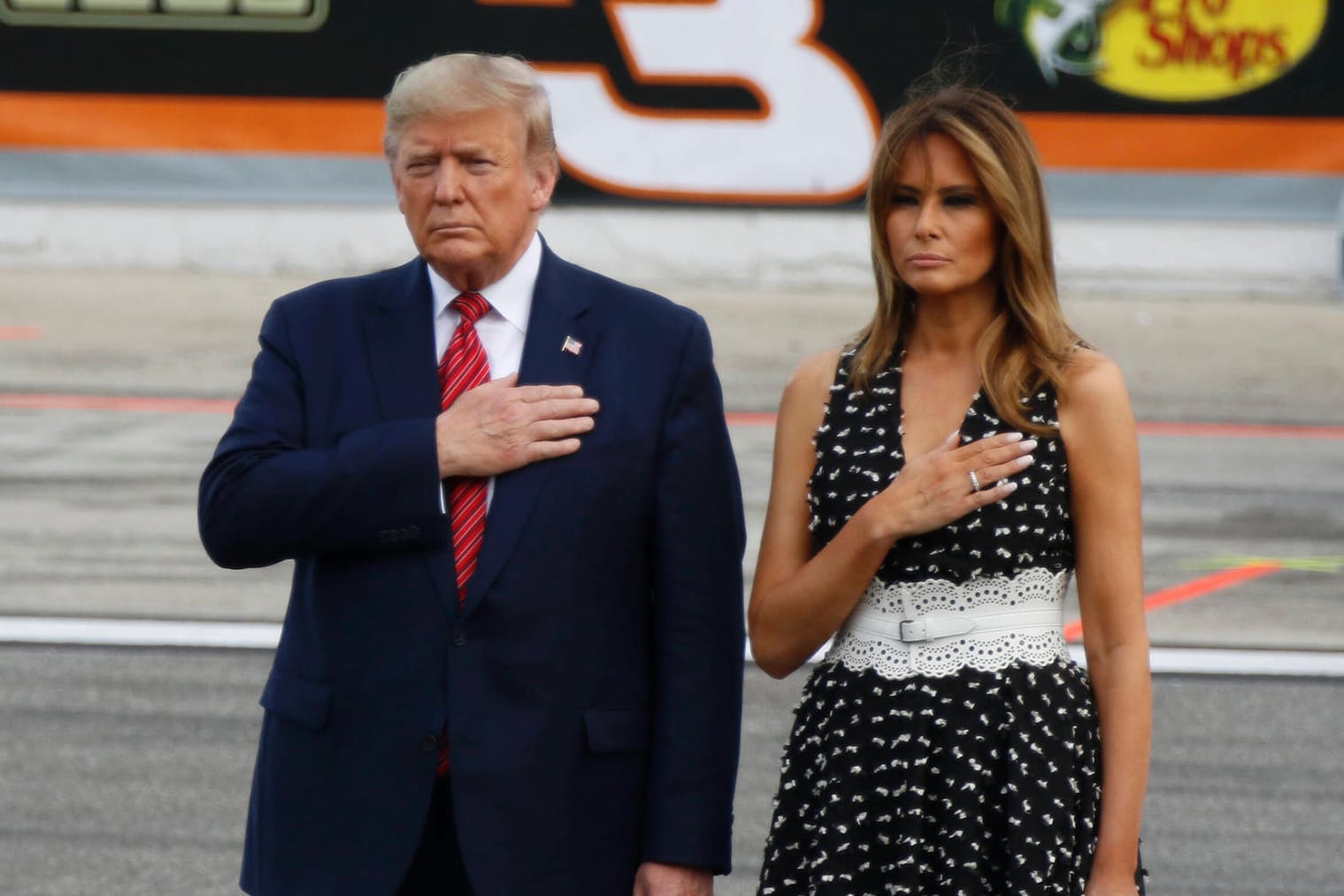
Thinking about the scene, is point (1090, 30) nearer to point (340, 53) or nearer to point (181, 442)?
point (340, 53)

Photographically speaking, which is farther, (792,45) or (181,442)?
(792,45)

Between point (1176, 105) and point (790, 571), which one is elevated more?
point (1176, 105)

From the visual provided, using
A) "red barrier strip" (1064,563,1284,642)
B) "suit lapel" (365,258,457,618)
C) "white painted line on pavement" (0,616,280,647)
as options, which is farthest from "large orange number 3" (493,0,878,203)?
"suit lapel" (365,258,457,618)

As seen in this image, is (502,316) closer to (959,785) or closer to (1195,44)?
(959,785)

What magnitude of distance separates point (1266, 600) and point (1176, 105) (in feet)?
25.7

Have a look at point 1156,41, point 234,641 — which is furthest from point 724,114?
point 234,641

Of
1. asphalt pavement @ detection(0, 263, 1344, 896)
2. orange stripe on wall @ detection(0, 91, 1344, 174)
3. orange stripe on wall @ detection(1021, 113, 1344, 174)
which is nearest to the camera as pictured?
asphalt pavement @ detection(0, 263, 1344, 896)

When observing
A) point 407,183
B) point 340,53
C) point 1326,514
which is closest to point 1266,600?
point 1326,514

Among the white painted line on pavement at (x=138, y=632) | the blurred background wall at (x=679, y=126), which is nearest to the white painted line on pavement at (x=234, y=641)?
the white painted line on pavement at (x=138, y=632)

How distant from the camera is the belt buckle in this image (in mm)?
2721

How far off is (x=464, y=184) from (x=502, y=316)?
0.23 m

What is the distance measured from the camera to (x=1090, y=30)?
1423 cm

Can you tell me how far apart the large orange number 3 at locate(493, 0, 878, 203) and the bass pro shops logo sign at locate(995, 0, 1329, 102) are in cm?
146

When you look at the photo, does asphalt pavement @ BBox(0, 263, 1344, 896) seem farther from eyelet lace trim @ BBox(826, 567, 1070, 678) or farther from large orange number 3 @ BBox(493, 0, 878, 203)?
eyelet lace trim @ BBox(826, 567, 1070, 678)
